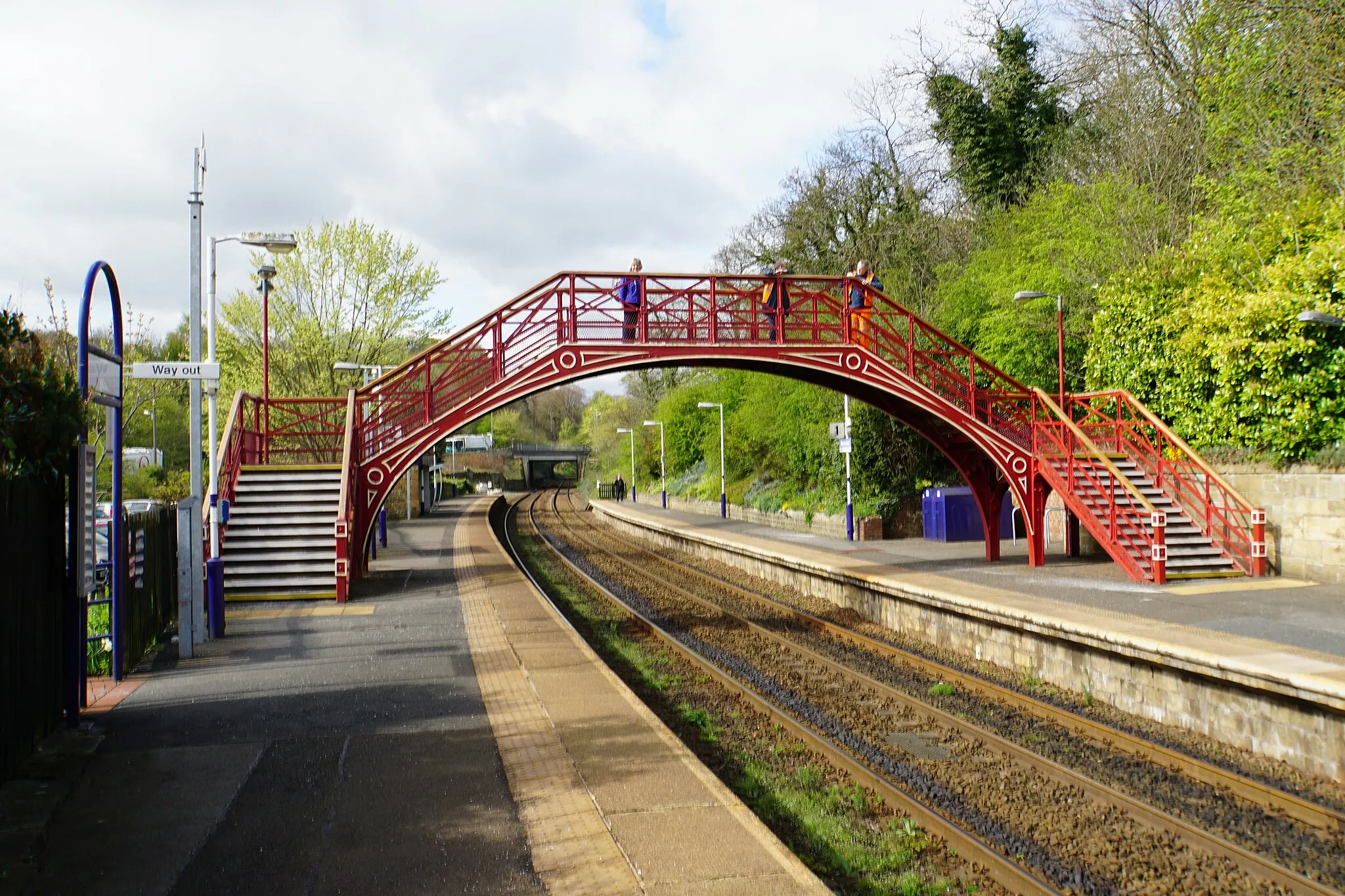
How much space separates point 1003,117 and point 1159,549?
2268cm

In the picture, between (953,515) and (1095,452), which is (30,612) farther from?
(953,515)

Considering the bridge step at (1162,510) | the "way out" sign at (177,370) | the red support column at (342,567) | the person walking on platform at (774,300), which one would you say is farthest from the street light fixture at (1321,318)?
the red support column at (342,567)

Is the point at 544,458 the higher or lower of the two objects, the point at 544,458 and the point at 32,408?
the higher

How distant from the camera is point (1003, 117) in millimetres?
32625

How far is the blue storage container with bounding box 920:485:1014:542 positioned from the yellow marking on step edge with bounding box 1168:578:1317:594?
8611mm

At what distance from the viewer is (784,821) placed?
689 centimetres

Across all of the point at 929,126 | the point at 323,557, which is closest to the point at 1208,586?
the point at 323,557

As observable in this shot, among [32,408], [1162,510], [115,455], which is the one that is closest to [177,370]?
[115,455]

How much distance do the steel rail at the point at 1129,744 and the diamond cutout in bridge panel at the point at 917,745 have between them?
1.47 m

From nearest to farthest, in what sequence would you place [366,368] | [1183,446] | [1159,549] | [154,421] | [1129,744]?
[1129,744] < [1159,549] < [1183,446] < [366,368] < [154,421]

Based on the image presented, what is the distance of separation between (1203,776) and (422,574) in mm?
14275

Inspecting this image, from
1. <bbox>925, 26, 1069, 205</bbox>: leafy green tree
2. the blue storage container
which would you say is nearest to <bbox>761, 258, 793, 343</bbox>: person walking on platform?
the blue storage container

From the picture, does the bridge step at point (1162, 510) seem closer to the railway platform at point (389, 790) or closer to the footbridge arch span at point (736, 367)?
the footbridge arch span at point (736, 367)

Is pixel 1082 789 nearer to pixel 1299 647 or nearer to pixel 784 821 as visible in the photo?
pixel 784 821
